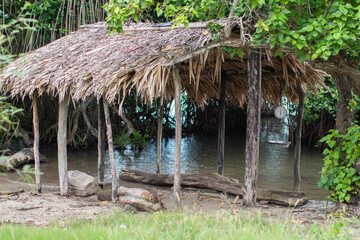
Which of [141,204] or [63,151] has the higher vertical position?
[63,151]

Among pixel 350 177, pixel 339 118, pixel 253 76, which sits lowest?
pixel 350 177

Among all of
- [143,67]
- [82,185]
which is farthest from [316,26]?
[82,185]

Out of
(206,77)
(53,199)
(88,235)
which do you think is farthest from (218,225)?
(206,77)

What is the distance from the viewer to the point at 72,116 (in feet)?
35.5

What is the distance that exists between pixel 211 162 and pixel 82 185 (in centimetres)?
453

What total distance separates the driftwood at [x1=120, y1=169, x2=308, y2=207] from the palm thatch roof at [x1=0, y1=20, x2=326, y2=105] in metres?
1.47

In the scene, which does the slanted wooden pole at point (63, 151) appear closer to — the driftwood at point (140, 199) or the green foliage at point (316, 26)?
the driftwood at point (140, 199)

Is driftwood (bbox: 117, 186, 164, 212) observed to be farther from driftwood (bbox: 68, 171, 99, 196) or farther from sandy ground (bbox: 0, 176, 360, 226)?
driftwood (bbox: 68, 171, 99, 196)

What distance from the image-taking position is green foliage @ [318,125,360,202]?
4759mm

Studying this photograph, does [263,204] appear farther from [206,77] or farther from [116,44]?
[116,44]

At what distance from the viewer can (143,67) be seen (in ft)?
16.6

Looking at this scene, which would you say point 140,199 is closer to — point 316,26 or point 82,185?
point 82,185

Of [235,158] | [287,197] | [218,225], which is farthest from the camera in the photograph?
[235,158]

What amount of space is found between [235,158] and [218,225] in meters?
7.23
